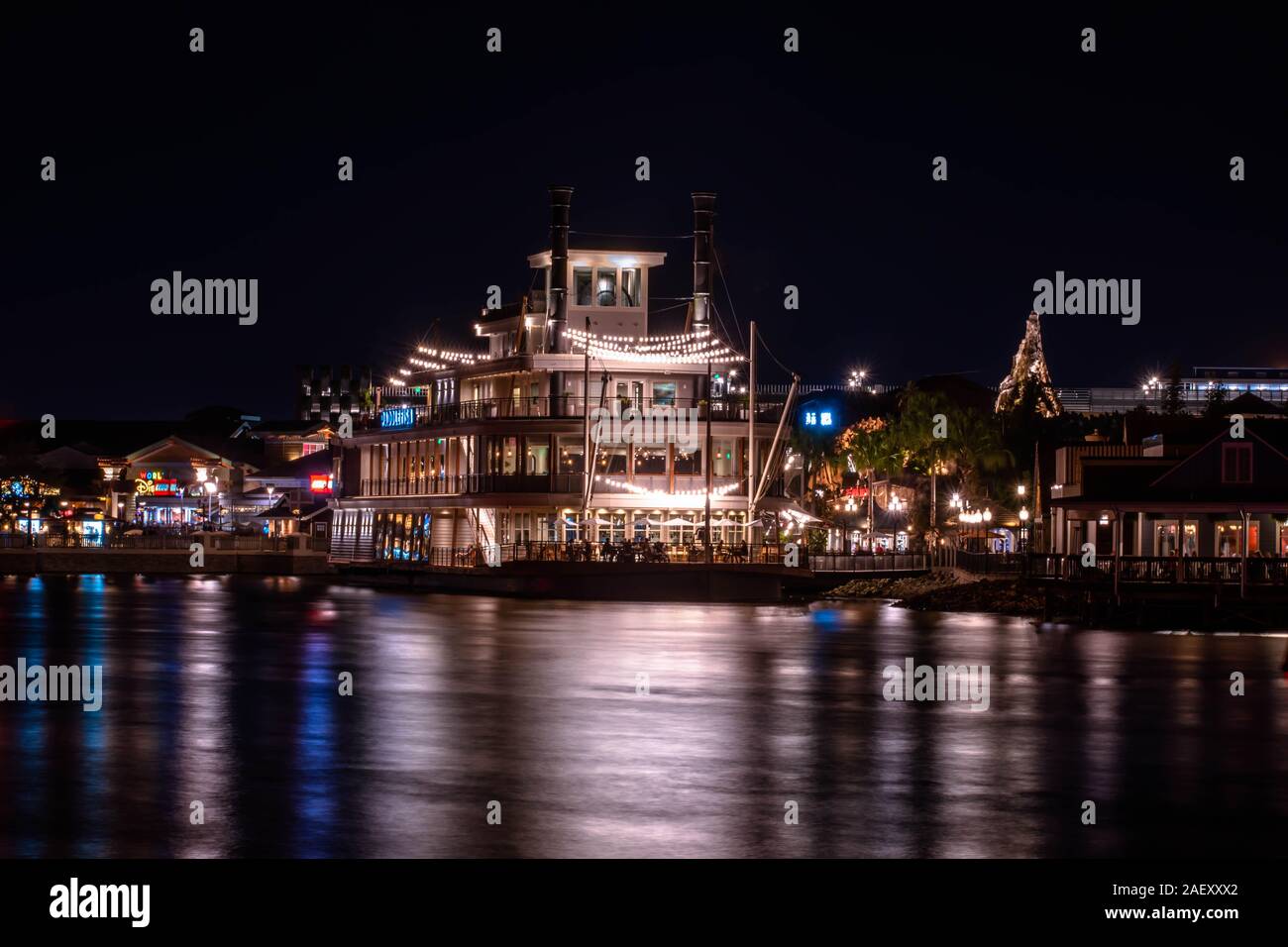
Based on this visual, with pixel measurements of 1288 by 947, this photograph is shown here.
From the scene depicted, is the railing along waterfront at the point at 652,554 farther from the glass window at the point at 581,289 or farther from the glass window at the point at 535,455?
the glass window at the point at 581,289

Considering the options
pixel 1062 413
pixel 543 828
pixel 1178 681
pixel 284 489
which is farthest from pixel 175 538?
pixel 543 828

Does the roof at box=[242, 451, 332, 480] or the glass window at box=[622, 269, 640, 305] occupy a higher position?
the glass window at box=[622, 269, 640, 305]

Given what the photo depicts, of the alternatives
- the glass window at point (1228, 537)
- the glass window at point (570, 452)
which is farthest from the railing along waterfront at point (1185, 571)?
the glass window at point (570, 452)

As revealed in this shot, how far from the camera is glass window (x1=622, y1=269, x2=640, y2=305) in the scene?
87.3 meters

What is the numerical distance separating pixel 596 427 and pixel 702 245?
14973mm

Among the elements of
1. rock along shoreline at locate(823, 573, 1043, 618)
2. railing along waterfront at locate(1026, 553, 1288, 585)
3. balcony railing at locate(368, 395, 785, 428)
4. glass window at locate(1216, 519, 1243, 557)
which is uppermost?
balcony railing at locate(368, 395, 785, 428)

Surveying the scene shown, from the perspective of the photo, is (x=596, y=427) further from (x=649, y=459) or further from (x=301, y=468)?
(x=301, y=468)

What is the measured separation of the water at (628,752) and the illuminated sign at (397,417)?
4696 centimetres

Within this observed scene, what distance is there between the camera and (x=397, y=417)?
92.9 metres

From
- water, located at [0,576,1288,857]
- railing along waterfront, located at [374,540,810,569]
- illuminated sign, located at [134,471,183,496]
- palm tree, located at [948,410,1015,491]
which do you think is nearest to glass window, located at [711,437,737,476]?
railing along waterfront, located at [374,540,810,569]

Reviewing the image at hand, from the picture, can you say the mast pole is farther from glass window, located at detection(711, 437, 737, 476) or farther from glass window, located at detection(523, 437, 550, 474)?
glass window, located at detection(523, 437, 550, 474)

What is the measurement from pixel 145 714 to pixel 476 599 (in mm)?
45720

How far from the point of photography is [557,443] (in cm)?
8319

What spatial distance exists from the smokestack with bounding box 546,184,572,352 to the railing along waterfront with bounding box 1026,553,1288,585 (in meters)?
33.7
